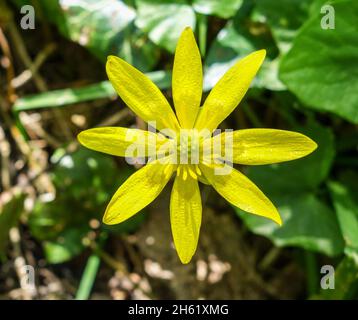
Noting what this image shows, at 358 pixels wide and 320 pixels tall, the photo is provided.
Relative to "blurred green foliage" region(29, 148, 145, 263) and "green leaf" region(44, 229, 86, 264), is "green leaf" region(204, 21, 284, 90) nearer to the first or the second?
"blurred green foliage" region(29, 148, 145, 263)

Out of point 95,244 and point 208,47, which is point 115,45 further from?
point 95,244

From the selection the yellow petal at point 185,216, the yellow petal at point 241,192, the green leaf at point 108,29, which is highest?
the green leaf at point 108,29

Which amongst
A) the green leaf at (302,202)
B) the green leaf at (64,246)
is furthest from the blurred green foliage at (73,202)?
the green leaf at (302,202)

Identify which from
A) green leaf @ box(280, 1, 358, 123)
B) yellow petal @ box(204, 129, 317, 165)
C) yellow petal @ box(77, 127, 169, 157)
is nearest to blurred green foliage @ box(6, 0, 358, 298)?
green leaf @ box(280, 1, 358, 123)

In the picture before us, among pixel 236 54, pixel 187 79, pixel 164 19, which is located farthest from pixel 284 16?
pixel 187 79

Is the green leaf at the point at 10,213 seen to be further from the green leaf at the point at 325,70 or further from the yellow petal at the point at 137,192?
the green leaf at the point at 325,70

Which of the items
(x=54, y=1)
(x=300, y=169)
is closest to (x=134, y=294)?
(x=300, y=169)
